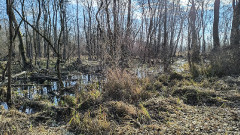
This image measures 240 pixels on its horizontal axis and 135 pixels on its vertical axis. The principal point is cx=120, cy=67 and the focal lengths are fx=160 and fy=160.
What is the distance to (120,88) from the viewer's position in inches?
214

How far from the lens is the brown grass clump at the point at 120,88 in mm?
5102

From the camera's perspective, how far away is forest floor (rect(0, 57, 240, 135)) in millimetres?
3246

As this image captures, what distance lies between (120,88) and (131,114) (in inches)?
62.1

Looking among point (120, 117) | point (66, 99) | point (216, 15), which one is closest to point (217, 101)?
point (120, 117)

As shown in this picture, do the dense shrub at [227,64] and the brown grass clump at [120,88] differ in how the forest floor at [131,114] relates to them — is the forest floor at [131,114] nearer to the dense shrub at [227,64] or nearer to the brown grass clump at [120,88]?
the brown grass clump at [120,88]

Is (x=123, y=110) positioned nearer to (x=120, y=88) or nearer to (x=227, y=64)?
(x=120, y=88)

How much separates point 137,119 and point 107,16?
5194 millimetres

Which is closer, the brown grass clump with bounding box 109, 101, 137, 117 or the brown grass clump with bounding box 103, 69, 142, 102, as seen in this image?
the brown grass clump with bounding box 109, 101, 137, 117

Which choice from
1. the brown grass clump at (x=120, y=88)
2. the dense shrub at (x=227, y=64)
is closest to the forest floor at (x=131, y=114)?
the brown grass clump at (x=120, y=88)

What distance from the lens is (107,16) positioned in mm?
7324

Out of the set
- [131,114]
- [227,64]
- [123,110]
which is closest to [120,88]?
[123,110]

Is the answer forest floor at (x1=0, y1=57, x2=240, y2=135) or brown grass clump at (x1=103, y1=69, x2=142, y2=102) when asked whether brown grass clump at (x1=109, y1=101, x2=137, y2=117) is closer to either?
forest floor at (x1=0, y1=57, x2=240, y2=135)

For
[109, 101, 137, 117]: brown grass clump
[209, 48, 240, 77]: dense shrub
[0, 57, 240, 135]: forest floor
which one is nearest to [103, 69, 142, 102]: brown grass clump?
[0, 57, 240, 135]: forest floor

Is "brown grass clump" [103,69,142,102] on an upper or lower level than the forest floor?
upper
